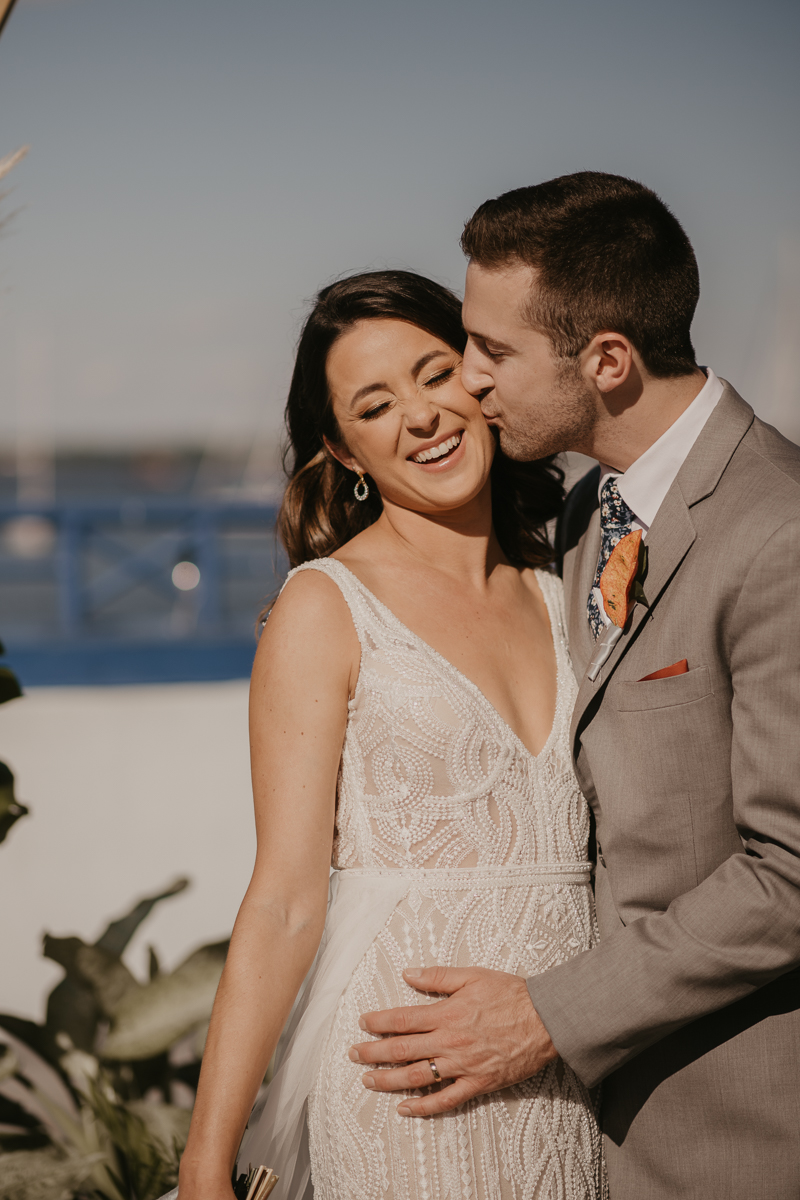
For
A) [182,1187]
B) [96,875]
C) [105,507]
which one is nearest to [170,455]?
[105,507]

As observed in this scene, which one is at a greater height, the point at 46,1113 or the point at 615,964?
the point at 615,964

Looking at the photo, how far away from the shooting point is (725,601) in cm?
153

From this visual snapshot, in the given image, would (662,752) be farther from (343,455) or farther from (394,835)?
(343,455)

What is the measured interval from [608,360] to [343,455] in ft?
2.23

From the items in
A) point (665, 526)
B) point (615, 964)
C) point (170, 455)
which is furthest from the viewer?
point (170, 455)

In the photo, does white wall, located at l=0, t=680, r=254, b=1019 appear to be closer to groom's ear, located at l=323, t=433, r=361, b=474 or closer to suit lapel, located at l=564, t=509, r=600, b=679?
groom's ear, located at l=323, t=433, r=361, b=474

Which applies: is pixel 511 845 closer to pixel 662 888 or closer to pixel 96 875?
pixel 662 888

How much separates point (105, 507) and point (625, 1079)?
7574mm

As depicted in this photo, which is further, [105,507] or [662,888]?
[105,507]

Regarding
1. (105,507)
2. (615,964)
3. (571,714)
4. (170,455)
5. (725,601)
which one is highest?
(725,601)

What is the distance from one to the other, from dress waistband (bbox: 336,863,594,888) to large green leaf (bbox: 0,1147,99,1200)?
1.84 m

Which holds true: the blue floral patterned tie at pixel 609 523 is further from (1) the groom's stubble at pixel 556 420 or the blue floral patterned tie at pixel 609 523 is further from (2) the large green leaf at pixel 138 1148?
(2) the large green leaf at pixel 138 1148

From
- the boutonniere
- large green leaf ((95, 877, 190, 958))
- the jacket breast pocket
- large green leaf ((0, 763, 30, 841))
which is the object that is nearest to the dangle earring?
the boutonniere

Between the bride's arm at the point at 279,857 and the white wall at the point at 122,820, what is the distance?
2782mm
